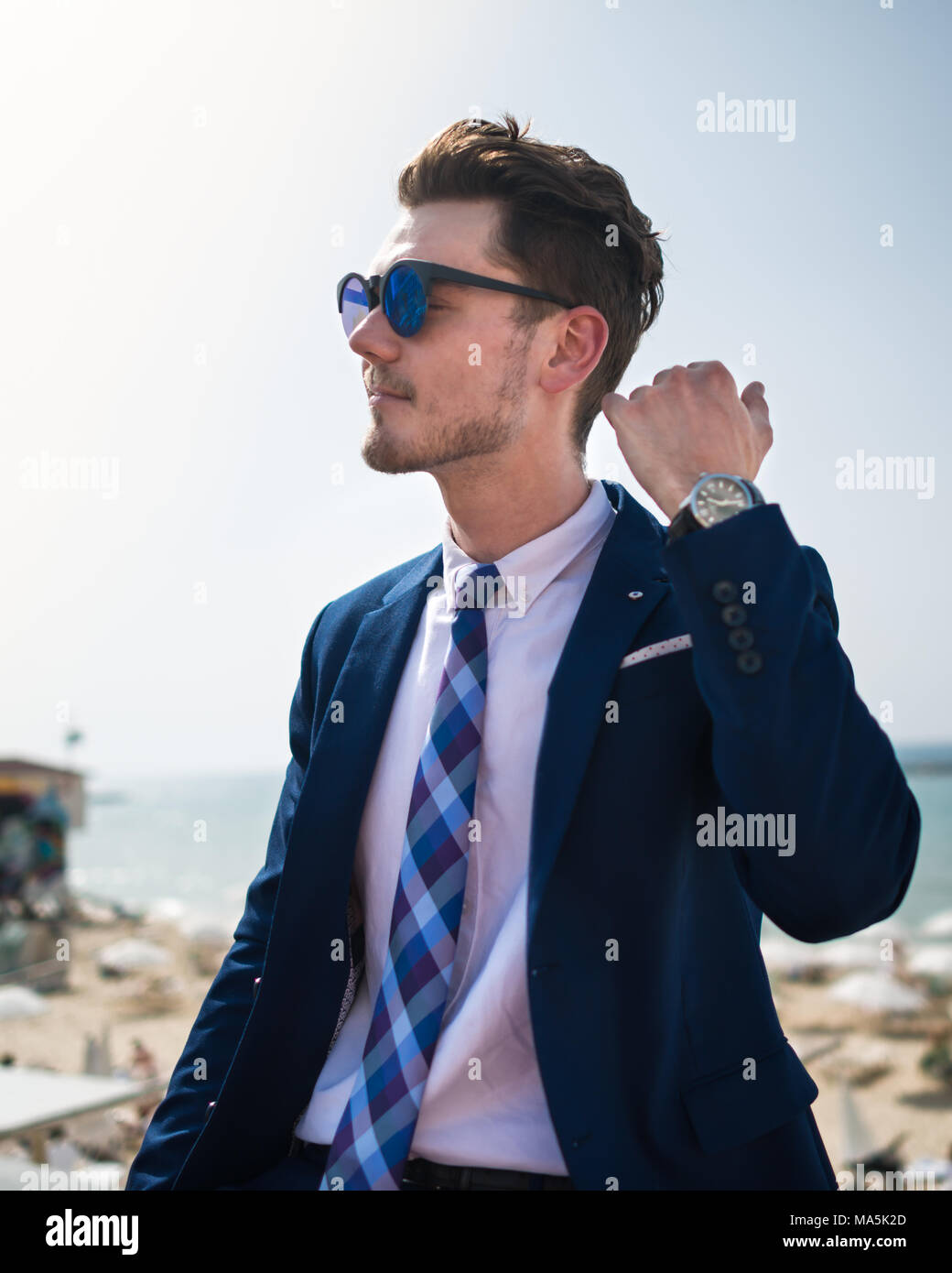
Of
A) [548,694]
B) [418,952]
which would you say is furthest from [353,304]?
[418,952]

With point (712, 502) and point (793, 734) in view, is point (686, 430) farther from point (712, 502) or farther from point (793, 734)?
point (793, 734)

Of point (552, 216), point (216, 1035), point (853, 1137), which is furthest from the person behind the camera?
point (853, 1137)

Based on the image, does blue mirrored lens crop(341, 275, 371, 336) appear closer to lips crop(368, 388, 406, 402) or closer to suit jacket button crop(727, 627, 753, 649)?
lips crop(368, 388, 406, 402)

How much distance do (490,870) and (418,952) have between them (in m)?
0.21

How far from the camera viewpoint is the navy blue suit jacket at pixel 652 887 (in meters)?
1.65

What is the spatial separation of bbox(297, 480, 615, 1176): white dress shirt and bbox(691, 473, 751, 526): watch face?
502mm

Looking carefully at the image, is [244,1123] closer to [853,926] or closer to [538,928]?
[538,928]

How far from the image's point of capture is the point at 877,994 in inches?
1202

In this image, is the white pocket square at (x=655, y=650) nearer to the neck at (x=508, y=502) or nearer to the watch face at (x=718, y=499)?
the watch face at (x=718, y=499)

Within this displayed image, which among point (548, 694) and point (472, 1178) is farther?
point (548, 694)

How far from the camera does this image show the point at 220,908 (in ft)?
186

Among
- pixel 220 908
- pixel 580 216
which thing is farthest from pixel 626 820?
pixel 220 908

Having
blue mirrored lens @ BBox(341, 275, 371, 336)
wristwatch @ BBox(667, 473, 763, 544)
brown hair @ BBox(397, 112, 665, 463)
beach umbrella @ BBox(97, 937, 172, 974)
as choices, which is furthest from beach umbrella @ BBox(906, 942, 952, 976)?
wristwatch @ BBox(667, 473, 763, 544)
